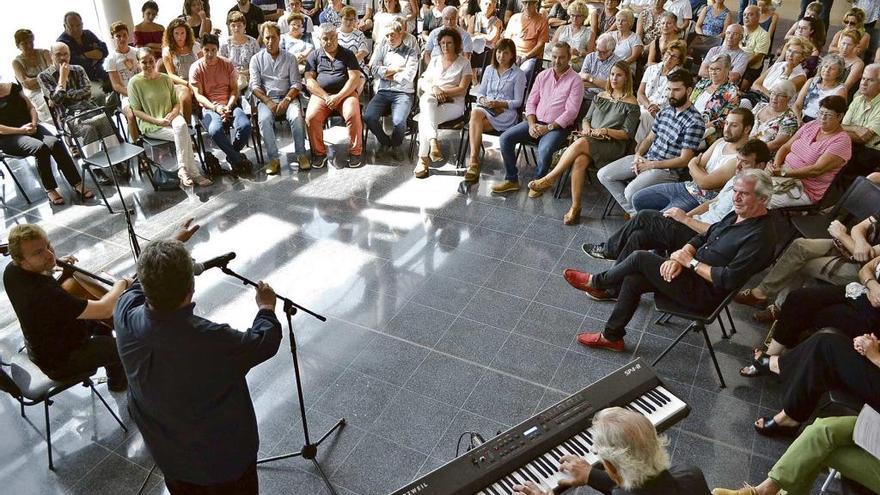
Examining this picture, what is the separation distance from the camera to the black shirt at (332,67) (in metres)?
5.99

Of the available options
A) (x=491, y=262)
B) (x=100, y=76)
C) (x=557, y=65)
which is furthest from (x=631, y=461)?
(x=100, y=76)

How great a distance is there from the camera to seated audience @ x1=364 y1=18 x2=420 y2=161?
19.8 ft

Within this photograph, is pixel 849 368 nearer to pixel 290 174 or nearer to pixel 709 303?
pixel 709 303

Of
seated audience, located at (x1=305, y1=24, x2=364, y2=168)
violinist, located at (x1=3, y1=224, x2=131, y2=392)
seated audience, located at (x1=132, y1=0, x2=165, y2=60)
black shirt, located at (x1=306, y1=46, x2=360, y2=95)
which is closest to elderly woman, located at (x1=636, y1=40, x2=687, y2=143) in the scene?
seated audience, located at (x1=305, y1=24, x2=364, y2=168)

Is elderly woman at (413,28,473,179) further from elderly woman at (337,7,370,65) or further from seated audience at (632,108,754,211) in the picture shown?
seated audience at (632,108,754,211)

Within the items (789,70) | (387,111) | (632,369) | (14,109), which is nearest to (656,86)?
(789,70)

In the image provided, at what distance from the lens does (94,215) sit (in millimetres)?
4910

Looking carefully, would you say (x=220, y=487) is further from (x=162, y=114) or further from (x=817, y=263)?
(x=162, y=114)

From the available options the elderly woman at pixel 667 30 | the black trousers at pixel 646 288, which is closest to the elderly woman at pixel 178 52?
the black trousers at pixel 646 288

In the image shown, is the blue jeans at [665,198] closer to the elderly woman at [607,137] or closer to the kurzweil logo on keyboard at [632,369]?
the elderly woman at [607,137]

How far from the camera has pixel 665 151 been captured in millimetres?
4676

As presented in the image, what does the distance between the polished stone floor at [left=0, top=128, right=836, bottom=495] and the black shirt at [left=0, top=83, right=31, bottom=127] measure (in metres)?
0.57

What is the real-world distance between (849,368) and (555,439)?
145cm

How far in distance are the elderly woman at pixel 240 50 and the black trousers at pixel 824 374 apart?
5298 millimetres
